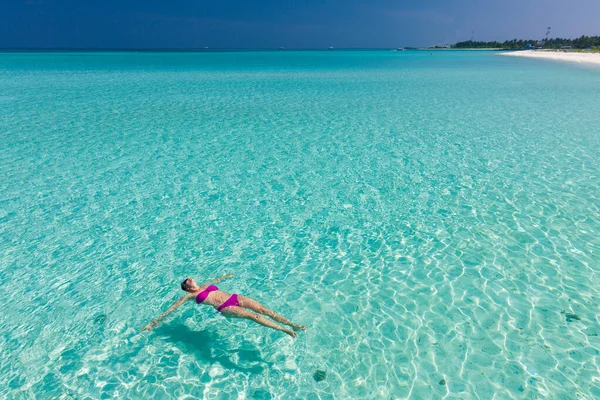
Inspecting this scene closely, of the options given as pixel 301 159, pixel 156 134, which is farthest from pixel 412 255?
pixel 156 134

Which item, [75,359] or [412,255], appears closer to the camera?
[75,359]

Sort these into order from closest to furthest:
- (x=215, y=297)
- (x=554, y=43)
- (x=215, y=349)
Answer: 1. (x=215, y=349)
2. (x=215, y=297)
3. (x=554, y=43)

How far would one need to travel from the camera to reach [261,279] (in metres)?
6.77

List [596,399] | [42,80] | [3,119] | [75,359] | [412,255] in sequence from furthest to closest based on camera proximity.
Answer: [42,80] → [3,119] → [412,255] → [75,359] → [596,399]

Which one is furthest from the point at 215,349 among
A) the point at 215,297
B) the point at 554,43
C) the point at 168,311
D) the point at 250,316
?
the point at 554,43

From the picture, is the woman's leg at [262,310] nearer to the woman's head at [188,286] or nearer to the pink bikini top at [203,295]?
the pink bikini top at [203,295]

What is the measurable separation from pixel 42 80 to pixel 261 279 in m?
38.8

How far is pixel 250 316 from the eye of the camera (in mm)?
5531

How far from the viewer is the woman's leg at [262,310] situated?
559 cm

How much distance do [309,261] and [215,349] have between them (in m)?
2.57

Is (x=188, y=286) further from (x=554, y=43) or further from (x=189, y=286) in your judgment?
(x=554, y=43)

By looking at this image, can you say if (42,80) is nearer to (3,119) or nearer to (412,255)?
(3,119)

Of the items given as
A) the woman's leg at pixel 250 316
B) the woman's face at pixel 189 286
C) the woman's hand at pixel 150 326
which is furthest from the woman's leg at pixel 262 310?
the woman's hand at pixel 150 326

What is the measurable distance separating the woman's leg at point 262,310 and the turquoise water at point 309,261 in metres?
0.23
